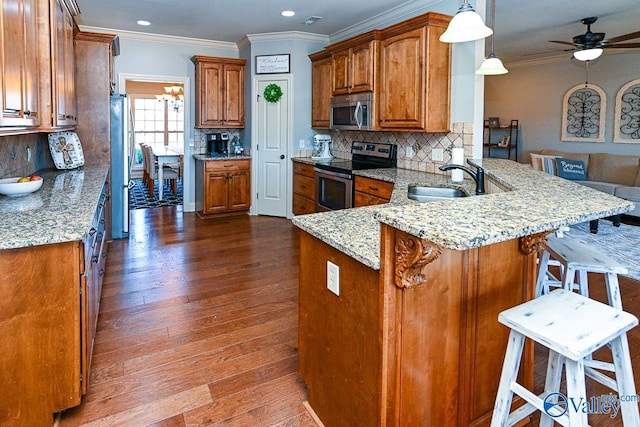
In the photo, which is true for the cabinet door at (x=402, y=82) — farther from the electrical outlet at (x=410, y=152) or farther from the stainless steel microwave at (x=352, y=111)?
the electrical outlet at (x=410, y=152)

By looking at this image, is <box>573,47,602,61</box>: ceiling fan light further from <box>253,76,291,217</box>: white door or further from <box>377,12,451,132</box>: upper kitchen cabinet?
<box>253,76,291,217</box>: white door

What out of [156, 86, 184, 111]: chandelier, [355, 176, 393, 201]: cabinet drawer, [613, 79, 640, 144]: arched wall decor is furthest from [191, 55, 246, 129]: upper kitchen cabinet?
[613, 79, 640, 144]: arched wall decor

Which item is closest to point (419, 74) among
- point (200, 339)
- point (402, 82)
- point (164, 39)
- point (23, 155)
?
point (402, 82)

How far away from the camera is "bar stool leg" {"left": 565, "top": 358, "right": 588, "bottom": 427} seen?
1.21m

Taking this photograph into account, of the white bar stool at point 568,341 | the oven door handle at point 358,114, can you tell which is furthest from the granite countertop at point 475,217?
the oven door handle at point 358,114

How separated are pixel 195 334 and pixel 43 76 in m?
1.77

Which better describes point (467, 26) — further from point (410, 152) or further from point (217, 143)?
point (217, 143)

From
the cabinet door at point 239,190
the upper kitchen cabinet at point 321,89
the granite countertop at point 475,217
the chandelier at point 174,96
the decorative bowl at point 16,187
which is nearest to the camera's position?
the granite countertop at point 475,217

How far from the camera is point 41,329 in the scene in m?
1.72

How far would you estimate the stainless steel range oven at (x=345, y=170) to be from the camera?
467 centimetres

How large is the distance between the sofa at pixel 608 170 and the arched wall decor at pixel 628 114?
399 millimetres

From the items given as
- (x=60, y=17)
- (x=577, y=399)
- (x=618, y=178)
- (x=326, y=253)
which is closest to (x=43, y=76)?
(x=60, y=17)

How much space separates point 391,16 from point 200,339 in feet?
12.8

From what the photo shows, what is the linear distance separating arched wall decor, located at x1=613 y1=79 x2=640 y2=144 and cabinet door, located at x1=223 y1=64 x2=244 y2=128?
238 inches
